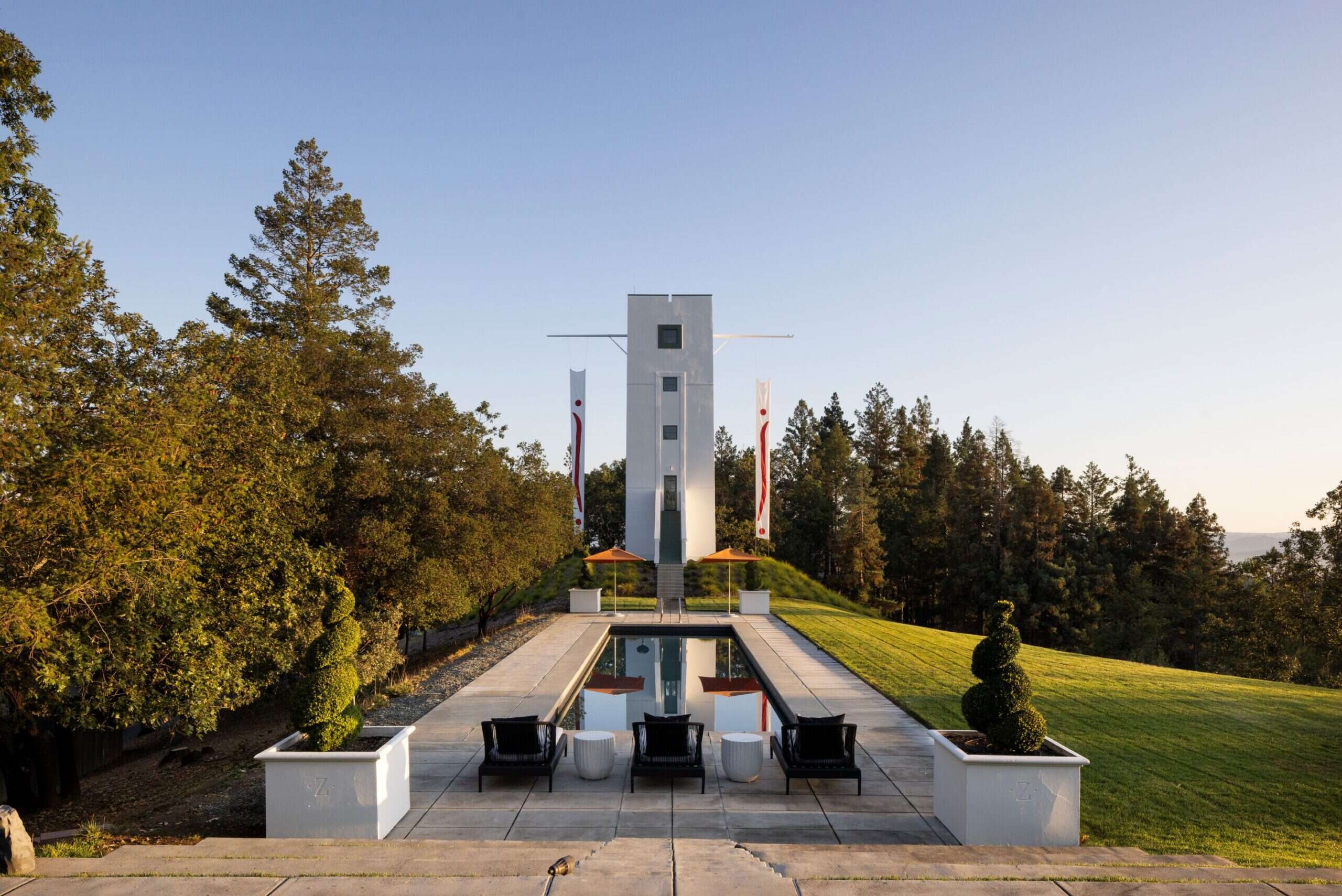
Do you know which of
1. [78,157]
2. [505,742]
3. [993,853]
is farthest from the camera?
[78,157]

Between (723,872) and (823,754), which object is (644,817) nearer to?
(823,754)

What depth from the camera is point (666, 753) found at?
7.94m

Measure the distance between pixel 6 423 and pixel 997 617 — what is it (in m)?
9.30

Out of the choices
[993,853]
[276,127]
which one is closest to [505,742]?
[993,853]

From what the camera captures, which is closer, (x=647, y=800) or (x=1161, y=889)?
(x=1161, y=889)

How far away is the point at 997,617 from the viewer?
22.9 ft

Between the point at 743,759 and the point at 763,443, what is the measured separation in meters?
21.8

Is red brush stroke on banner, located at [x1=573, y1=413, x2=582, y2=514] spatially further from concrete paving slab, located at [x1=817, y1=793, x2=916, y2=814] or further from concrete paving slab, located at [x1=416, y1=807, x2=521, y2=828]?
concrete paving slab, located at [x1=817, y1=793, x2=916, y2=814]

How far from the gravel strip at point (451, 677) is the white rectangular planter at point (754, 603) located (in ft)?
20.5

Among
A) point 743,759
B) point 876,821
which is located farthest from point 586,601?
point 876,821

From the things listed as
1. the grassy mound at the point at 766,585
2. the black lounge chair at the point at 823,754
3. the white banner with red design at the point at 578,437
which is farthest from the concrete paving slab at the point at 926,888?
the white banner with red design at the point at 578,437

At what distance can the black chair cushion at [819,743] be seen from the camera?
773 centimetres

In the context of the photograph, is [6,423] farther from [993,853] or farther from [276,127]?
[276,127]

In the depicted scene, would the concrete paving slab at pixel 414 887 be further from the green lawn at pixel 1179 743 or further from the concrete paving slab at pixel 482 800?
the green lawn at pixel 1179 743
